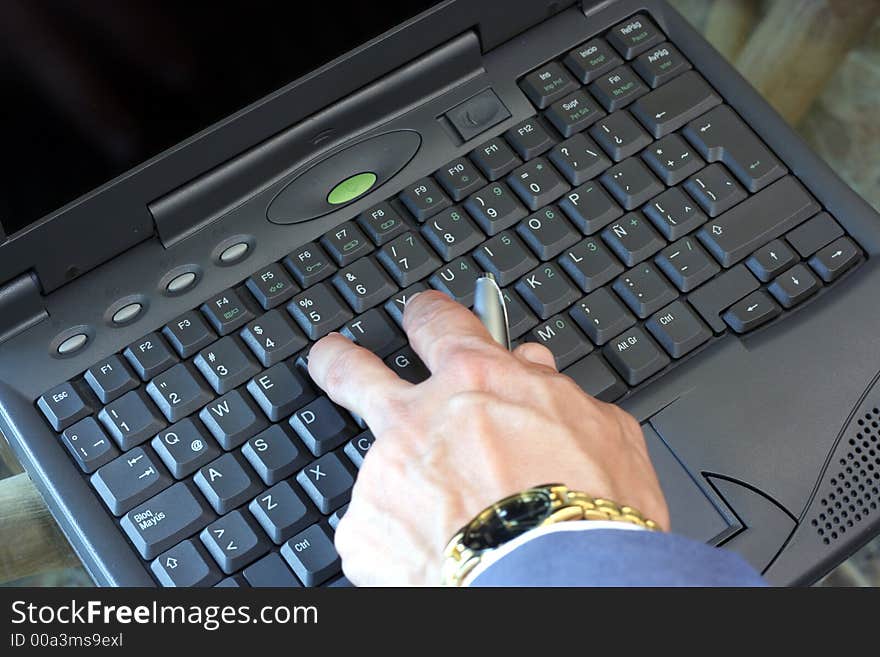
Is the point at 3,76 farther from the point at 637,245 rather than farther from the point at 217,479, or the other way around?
the point at 637,245

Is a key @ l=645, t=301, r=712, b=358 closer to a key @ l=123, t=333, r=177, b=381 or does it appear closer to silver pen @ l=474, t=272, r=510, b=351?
silver pen @ l=474, t=272, r=510, b=351

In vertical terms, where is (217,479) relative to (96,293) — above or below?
below

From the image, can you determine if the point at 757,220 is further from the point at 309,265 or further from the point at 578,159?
the point at 309,265

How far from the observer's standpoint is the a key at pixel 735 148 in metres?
0.79

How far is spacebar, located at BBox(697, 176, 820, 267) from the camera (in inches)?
30.2

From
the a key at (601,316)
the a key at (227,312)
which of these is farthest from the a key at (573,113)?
the a key at (227,312)

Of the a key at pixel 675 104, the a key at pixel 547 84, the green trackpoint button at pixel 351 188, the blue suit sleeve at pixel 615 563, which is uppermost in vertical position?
the green trackpoint button at pixel 351 188

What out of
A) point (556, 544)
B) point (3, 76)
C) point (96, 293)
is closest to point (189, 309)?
point (96, 293)

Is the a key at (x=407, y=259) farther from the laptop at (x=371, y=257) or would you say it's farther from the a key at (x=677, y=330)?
the a key at (x=677, y=330)

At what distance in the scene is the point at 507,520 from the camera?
61 cm

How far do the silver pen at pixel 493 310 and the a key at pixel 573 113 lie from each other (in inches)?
4.8
